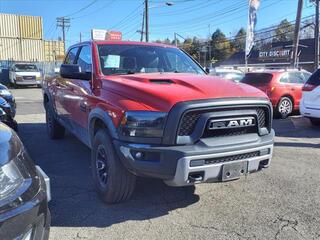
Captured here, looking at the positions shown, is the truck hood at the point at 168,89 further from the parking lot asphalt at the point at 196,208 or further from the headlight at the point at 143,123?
the parking lot asphalt at the point at 196,208

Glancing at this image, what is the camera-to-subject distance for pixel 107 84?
4.46 meters

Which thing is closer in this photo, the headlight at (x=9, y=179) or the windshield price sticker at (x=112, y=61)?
the headlight at (x=9, y=179)

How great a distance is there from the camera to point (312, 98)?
30.0ft

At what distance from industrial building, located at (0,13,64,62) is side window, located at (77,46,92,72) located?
1698 inches

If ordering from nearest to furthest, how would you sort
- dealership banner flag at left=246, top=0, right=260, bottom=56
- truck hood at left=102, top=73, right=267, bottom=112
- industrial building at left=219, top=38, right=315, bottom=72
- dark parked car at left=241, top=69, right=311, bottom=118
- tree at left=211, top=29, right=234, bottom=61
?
truck hood at left=102, top=73, right=267, bottom=112 < dark parked car at left=241, top=69, right=311, bottom=118 < dealership banner flag at left=246, top=0, right=260, bottom=56 < industrial building at left=219, top=38, right=315, bottom=72 < tree at left=211, top=29, right=234, bottom=61

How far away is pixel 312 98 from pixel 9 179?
8.17 metres

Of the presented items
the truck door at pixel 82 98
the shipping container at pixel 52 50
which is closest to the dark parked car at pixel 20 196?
the truck door at pixel 82 98

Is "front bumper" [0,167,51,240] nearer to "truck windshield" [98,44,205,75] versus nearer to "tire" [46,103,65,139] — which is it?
"truck windshield" [98,44,205,75]

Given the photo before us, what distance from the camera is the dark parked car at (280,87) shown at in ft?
37.6

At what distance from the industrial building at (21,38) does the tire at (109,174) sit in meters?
44.8

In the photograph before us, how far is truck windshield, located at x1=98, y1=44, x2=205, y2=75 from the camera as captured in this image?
506 cm

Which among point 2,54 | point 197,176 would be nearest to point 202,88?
point 197,176

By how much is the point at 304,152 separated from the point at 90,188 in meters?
4.02

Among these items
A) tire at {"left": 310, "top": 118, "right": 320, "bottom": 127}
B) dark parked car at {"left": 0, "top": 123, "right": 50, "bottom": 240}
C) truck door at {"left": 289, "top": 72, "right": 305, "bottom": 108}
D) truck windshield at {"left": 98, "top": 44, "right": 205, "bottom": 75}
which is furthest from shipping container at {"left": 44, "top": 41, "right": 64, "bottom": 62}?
dark parked car at {"left": 0, "top": 123, "right": 50, "bottom": 240}
